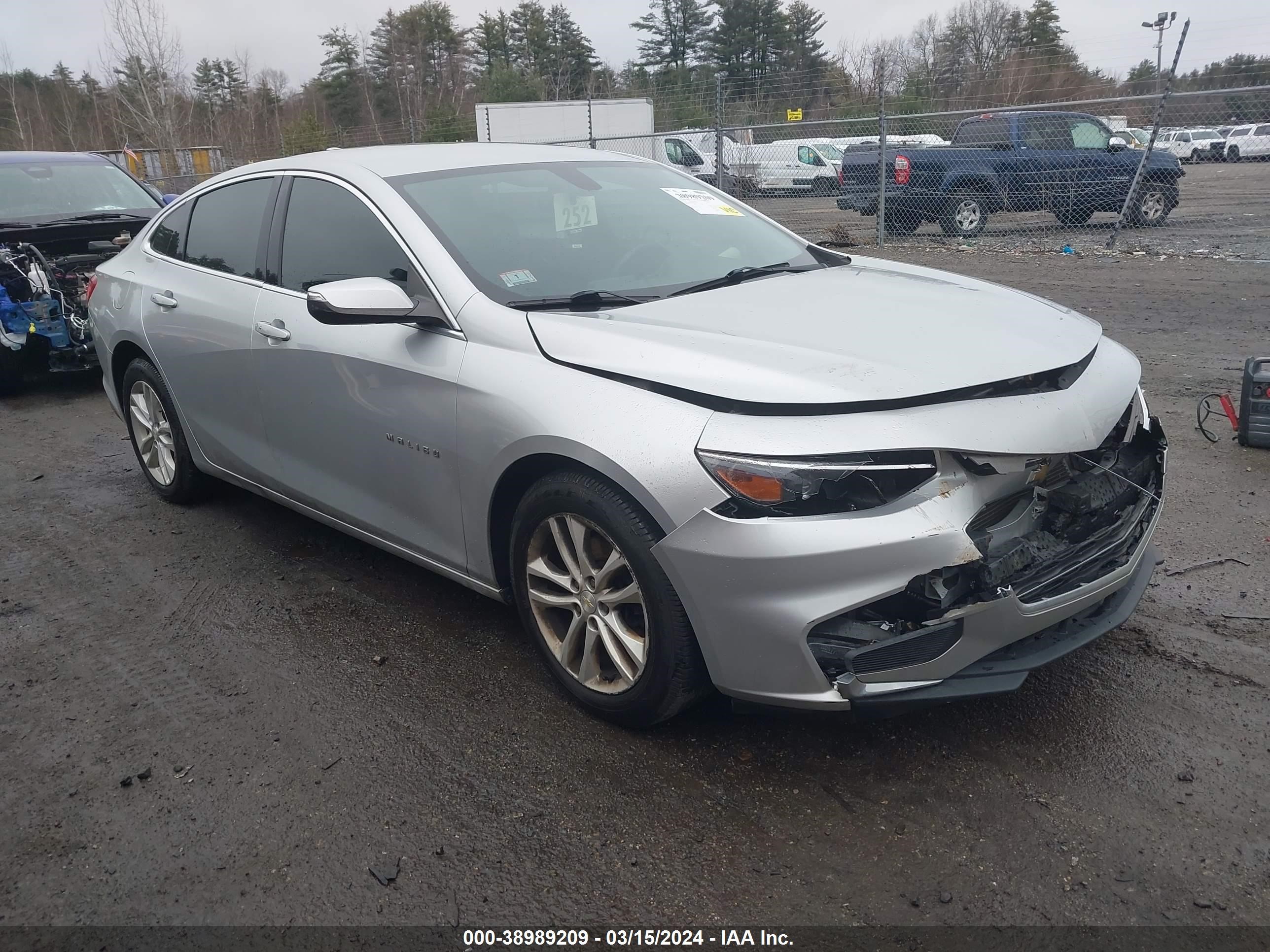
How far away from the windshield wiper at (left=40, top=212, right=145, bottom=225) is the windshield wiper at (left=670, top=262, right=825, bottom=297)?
23.0 ft

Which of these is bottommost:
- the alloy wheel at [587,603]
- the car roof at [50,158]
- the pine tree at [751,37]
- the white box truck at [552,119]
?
the alloy wheel at [587,603]

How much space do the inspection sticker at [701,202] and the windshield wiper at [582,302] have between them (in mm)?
946

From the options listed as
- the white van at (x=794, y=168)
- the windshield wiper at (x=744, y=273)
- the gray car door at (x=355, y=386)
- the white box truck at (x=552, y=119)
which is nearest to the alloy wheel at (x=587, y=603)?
the gray car door at (x=355, y=386)

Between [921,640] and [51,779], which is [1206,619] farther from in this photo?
[51,779]

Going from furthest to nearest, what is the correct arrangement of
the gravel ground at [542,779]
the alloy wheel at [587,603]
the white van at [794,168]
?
the white van at [794,168] < the alloy wheel at [587,603] < the gravel ground at [542,779]

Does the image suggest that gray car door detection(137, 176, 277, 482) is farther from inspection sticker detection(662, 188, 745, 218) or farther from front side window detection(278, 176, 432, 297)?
inspection sticker detection(662, 188, 745, 218)

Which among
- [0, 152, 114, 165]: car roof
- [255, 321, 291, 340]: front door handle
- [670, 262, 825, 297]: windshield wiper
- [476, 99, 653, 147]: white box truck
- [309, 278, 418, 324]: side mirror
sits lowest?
[255, 321, 291, 340]: front door handle

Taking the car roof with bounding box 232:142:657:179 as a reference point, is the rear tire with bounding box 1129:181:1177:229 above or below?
below

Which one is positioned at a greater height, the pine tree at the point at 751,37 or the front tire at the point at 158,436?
the pine tree at the point at 751,37

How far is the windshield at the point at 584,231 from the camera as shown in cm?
346

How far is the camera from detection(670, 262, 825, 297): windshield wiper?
353 cm

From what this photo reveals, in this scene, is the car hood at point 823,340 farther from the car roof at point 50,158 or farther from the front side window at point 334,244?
the car roof at point 50,158

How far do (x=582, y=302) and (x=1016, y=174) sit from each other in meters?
12.3

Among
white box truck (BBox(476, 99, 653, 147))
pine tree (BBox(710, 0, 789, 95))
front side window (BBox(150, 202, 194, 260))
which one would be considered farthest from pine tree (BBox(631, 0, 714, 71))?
front side window (BBox(150, 202, 194, 260))
